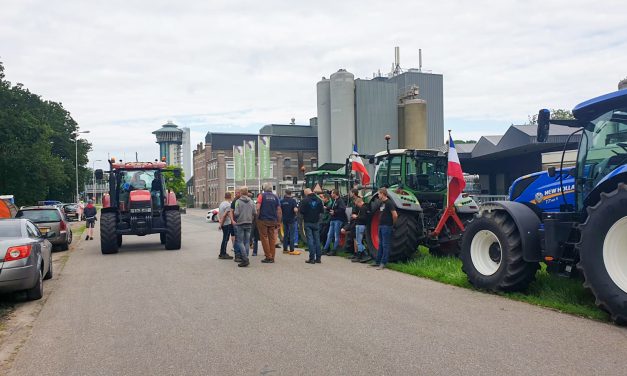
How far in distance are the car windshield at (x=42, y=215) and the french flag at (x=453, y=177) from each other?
13407 millimetres

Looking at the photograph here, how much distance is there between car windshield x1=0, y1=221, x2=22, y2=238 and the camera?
9.31m

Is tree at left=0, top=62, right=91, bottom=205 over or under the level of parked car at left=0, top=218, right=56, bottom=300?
over

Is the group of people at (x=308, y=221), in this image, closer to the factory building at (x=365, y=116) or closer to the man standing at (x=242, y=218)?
the man standing at (x=242, y=218)

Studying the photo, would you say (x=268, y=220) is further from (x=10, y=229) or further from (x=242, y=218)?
(x=10, y=229)

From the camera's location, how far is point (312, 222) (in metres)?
13.5

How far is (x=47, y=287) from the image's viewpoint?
10672 mm

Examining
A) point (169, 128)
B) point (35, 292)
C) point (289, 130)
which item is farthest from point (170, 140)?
point (35, 292)

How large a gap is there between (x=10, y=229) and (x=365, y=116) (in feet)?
139

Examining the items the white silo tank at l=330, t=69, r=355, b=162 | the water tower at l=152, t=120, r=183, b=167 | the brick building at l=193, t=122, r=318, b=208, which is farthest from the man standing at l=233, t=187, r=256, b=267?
the water tower at l=152, t=120, r=183, b=167

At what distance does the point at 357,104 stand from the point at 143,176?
112 ft

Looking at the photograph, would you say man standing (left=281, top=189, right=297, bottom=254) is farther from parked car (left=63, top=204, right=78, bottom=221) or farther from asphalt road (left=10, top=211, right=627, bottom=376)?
Answer: parked car (left=63, top=204, right=78, bottom=221)

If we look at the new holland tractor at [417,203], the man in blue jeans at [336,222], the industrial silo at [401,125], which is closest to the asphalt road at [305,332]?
the new holland tractor at [417,203]

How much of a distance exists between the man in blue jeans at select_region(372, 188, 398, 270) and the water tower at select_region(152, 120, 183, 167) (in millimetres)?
140345

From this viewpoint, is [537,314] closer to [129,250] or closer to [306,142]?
[129,250]
